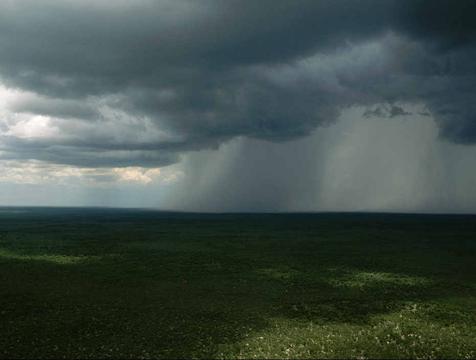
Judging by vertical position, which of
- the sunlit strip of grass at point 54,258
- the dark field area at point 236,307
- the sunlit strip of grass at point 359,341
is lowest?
the sunlit strip of grass at point 54,258

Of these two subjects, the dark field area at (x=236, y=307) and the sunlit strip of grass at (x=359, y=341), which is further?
the dark field area at (x=236, y=307)

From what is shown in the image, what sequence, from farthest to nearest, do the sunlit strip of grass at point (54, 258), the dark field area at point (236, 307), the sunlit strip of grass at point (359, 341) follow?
1. the sunlit strip of grass at point (54, 258)
2. the dark field area at point (236, 307)
3. the sunlit strip of grass at point (359, 341)

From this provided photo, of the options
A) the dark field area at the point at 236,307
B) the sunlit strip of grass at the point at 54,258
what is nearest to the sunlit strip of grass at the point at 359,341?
the dark field area at the point at 236,307

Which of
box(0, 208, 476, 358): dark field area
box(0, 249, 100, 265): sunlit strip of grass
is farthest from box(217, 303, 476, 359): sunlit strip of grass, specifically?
box(0, 249, 100, 265): sunlit strip of grass

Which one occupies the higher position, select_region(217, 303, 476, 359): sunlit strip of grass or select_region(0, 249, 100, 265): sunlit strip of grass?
select_region(217, 303, 476, 359): sunlit strip of grass

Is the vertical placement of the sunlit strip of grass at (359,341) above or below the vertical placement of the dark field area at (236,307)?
above

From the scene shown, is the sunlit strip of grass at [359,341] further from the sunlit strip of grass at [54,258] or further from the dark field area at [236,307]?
the sunlit strip of grass at [54,258]

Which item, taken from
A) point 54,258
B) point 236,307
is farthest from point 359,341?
point 54,258

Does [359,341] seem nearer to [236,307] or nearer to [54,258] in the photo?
[236,307]

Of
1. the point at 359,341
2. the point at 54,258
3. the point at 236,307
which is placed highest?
the point at 359,341

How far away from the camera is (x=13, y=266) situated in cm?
5222

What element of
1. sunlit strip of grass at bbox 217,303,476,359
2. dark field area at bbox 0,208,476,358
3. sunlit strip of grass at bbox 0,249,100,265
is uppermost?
sunlit strip of grass at bbox 217,303,476,359

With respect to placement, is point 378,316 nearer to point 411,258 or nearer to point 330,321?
point 330,321

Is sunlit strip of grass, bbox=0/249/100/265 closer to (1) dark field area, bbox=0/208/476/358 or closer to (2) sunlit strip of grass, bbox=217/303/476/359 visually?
(1) dark field area, bbox=0/208/476/358
